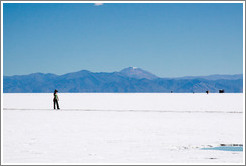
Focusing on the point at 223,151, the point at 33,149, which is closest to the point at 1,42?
the point at 33,149

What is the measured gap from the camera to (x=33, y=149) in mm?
10711

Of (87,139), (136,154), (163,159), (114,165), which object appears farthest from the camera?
(87,139)

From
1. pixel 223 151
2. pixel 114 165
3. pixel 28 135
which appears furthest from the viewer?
pixel 28 135

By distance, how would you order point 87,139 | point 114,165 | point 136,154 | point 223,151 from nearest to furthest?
point 114,165
point 136,154
point 223,151
point 87,139

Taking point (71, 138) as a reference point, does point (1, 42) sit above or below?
above

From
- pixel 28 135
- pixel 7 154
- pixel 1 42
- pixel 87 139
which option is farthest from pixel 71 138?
pixel 1 42

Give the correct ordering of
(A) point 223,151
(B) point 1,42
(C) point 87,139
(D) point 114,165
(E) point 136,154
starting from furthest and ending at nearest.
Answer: (B) point 1,42 → (C) point 87,139 → (A) point 223,151 → (E) point 136,154 → (D) point 114,165

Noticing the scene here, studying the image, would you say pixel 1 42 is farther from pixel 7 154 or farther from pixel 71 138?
pixel 7 154

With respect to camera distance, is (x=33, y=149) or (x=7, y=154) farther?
(x=33, y=149)

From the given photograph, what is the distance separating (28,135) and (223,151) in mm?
6736

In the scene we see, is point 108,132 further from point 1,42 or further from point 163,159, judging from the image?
point 163,159

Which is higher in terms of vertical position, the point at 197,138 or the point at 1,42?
the point at 1,42

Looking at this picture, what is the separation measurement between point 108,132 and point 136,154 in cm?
539

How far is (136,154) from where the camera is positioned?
391 inches
